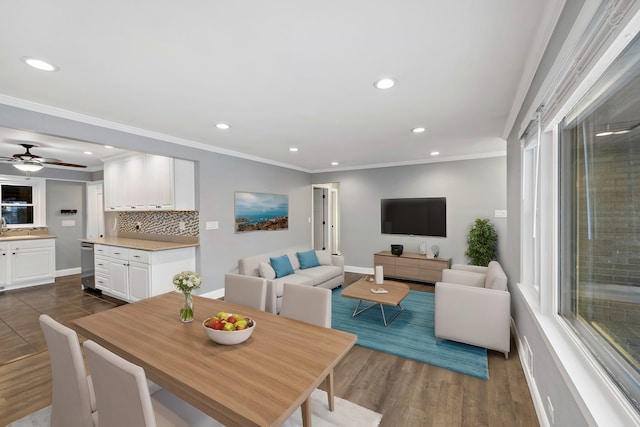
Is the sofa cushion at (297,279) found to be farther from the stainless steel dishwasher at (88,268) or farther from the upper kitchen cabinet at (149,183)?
the stainless steel dishwasher at (88,268)

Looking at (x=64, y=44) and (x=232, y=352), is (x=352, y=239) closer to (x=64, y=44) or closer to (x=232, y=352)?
(x=232, y=352)

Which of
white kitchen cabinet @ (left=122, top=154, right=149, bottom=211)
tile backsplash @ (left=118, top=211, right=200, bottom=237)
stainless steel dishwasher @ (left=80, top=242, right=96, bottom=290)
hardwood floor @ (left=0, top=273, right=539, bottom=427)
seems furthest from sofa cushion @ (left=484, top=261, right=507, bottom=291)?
stainless steel dishwasher @ (left=80, top=242, right=96, bottom=290)

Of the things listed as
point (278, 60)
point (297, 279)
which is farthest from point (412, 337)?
point (278, 60)

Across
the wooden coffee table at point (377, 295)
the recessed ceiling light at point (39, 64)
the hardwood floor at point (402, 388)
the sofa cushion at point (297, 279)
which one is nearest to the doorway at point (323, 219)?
the sofa cushion at point (297, 279)

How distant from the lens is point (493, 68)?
200 cm

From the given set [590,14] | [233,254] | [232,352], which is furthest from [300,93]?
[233,254]

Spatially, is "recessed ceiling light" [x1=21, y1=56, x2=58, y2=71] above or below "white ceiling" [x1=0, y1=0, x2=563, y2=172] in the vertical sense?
above

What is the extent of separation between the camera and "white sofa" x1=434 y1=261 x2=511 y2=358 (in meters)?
2.56

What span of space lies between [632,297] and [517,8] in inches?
56.5

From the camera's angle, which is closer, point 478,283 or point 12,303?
point 478,283

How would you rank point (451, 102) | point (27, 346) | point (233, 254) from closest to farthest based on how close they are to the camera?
point (451, 102) → point (27, 346) → point (233, 254)

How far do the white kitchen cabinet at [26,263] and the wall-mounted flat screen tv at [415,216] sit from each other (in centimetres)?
680

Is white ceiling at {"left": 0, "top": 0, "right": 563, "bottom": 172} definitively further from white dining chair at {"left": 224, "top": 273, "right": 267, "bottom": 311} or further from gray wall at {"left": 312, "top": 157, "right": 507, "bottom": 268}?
gray wall at {"left": 312, "top": 157, "right": 507, "bottom": 268}

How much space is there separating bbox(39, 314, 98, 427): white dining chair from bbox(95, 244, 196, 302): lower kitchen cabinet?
261 centimetres
